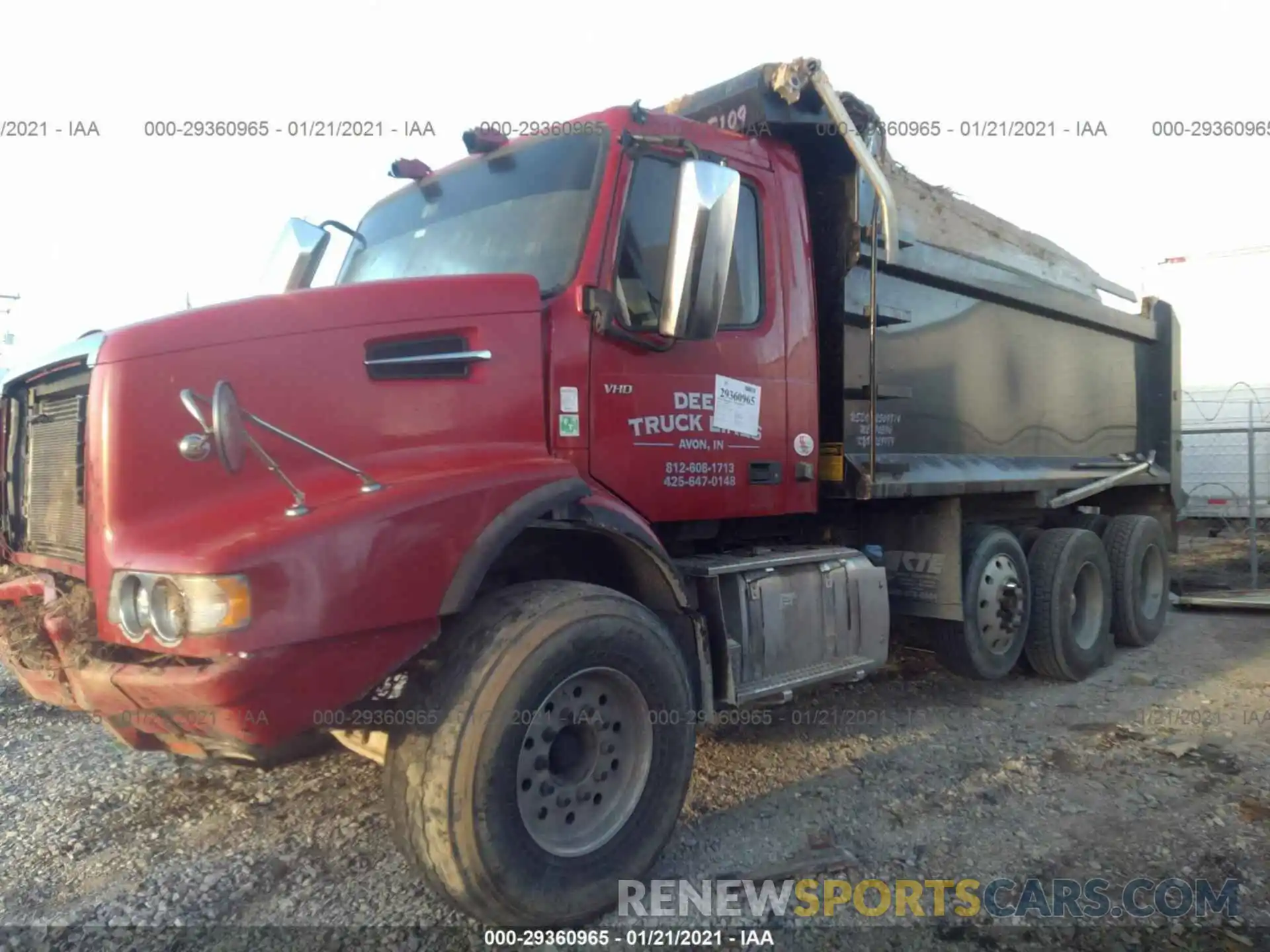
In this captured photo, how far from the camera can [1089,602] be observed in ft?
22.8

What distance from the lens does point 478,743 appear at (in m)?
2.86

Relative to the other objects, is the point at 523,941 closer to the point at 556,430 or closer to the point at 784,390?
the point at 556,430

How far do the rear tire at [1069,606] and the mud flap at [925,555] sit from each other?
1130 millimetres

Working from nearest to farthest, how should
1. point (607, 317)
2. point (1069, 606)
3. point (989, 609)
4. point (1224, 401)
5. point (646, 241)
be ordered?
point (607, 317) < point (646, 241) < point (989, 609) < point (1069, 606) < point (1224, 401)

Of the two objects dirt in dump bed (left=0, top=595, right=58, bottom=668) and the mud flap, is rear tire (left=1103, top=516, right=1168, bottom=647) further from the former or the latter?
dirt in dump bed (left=0, top=595, right=58, bottom=668)

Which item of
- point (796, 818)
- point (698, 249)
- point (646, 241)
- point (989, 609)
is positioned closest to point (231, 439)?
point (698, 249)

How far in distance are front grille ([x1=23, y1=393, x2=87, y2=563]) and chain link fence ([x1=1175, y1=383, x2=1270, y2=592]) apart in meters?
11.7

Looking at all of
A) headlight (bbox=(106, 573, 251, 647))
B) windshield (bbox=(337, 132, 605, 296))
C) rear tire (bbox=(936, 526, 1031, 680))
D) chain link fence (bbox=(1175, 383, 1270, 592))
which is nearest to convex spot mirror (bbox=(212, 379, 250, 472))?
headlight (bbox=(106, 573, 251, 647))

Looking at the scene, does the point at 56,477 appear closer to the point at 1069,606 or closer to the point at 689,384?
the point at 689,384

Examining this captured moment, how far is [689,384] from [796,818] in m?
1.93

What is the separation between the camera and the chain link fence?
38.1 feet

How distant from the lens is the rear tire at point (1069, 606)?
6270 millimetres

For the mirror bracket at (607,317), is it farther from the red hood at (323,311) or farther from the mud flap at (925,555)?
the mud flap at (925,555)

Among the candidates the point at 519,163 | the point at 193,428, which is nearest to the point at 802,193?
the point at 519,163
